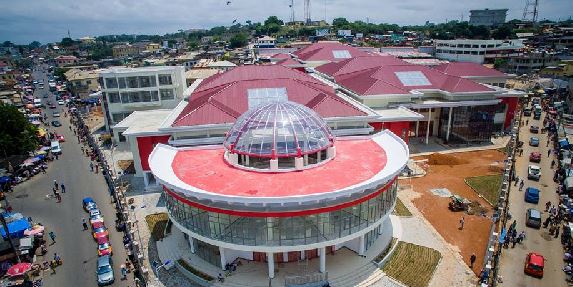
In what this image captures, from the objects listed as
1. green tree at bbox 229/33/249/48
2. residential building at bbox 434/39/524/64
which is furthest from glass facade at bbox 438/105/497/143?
green tree at bbox 229/33/249/48

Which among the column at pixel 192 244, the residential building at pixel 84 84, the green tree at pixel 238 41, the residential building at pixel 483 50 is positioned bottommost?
the column at pixel 192 244

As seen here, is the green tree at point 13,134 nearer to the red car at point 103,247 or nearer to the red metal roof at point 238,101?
the red metal roof at point 238,101

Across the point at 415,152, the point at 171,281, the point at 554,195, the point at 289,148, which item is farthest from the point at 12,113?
the point at 554,195

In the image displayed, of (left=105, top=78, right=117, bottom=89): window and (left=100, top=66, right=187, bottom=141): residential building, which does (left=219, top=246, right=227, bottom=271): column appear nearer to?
(left=100, top=66, right=187, bottom=141): residential building

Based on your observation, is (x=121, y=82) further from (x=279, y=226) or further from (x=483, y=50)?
(x=483, y=50)

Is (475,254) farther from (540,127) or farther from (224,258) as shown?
(540,127)

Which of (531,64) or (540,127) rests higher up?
(531,64)

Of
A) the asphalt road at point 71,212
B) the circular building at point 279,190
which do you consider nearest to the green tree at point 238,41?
the asphalt road at point 71,212
